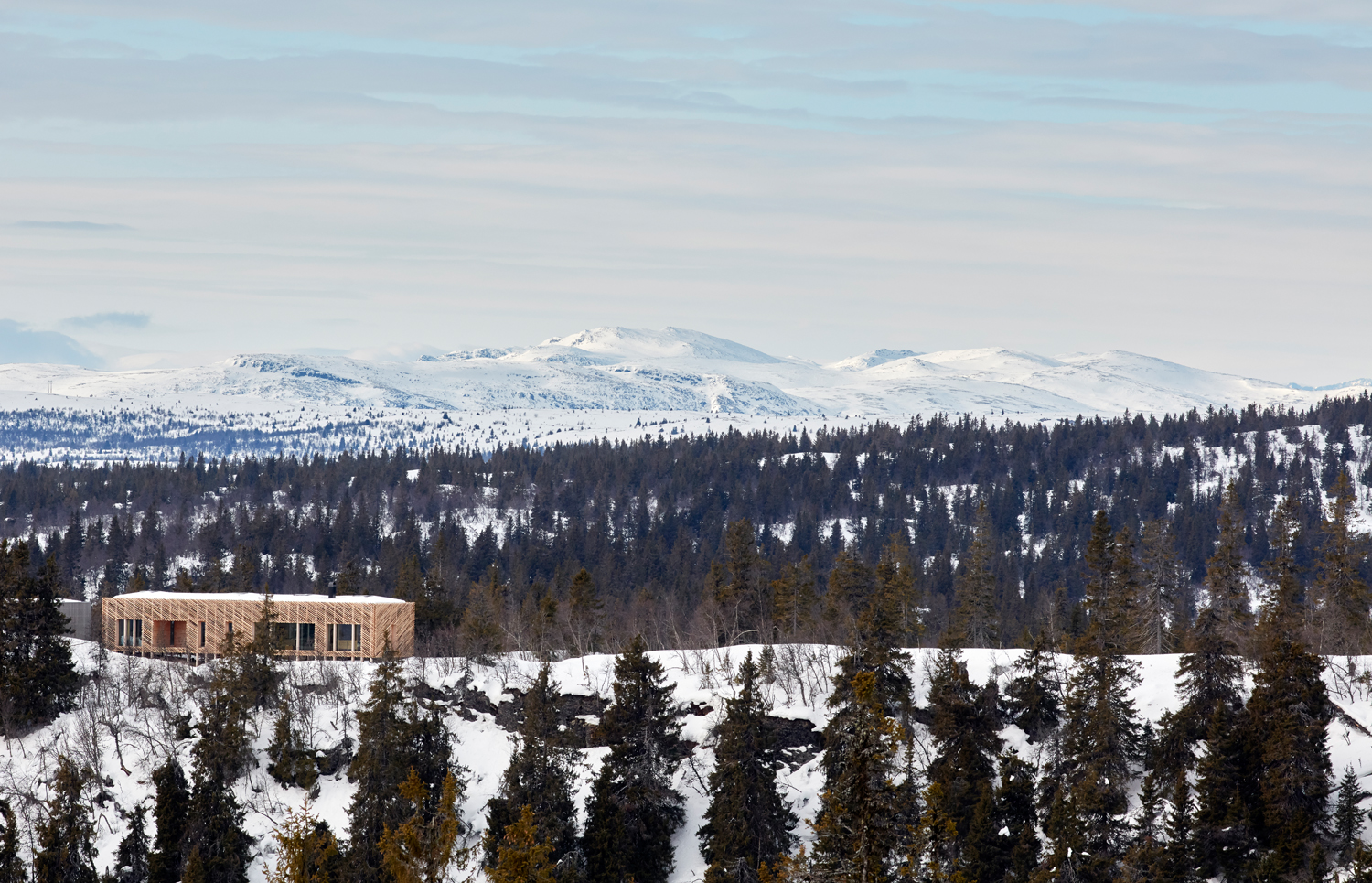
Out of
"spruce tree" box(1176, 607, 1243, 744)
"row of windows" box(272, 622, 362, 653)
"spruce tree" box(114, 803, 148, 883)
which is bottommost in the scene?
"spruce tree" box(114, 803, 148, 883)

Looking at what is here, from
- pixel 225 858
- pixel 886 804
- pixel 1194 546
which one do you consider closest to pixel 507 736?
pixel 225 858

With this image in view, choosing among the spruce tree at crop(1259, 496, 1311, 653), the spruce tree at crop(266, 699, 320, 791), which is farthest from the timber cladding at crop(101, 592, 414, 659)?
the spruce tree at crop(1259, 496, 1311, 653)

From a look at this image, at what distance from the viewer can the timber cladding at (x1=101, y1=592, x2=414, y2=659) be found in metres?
90.8

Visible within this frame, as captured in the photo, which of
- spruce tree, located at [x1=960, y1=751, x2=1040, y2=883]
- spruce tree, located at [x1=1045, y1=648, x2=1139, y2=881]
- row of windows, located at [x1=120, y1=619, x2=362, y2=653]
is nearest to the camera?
spruce tree, located at [x1=1045, y1=648, x2=1139, y2=881]

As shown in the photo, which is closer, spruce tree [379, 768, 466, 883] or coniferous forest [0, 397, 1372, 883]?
spruce tree [379, 768, 466, 883]

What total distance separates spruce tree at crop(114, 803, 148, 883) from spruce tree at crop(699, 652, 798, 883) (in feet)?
90.7

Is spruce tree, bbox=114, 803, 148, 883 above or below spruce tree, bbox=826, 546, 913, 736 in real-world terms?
below

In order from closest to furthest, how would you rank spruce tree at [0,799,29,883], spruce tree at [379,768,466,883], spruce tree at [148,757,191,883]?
1. spruce tree at [379,768,466,883]
2. spruce tree at [0,799,29,883]
3. spruce tree at [148,757,191,883]

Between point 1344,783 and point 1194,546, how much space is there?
142 m

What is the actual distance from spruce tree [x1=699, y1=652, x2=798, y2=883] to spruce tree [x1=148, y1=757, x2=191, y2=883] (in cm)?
2570

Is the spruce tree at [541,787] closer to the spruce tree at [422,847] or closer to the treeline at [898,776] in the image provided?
the treeline at [898,776]

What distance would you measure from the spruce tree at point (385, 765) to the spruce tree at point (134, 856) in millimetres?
9964

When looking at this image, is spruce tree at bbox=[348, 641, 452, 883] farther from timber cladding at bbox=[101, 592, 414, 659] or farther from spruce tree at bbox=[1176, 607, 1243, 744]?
spruce tree at bbox=[1176, 607, 1243, 744]

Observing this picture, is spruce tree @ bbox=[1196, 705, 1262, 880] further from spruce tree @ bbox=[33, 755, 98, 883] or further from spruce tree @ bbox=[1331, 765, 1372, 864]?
spruce tree @ bbox=[33, 755, 98, 883]
